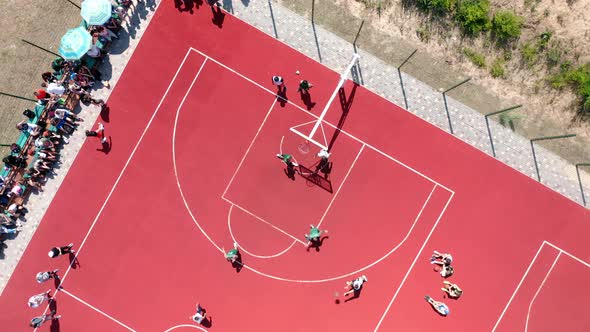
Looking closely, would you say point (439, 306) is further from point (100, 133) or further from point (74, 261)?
point (100, 133)

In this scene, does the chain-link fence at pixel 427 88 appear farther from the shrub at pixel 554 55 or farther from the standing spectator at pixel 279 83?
the shrub at pixel 554 55

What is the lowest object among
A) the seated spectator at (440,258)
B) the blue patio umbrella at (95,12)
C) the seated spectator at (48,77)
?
the seated spectator at (48,77)

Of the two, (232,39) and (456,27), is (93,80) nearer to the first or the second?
(232,39)

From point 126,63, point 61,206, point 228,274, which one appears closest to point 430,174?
point 228,274

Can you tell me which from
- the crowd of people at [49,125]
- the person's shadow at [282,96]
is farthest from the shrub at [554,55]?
the crowd of people at [49,125]

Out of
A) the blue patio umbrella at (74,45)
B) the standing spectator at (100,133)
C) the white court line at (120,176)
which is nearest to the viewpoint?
the blue patio umbrella at (74,45)
